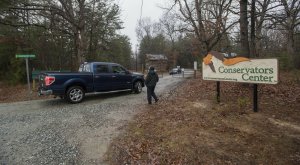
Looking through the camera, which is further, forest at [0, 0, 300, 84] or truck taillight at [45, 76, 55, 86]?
forest at [0, 0, 300, 84]

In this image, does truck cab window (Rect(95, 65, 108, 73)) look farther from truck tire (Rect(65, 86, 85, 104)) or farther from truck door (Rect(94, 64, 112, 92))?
truck tire (Rect(65, 86, 85, 104))

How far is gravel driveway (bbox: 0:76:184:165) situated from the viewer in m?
4.21

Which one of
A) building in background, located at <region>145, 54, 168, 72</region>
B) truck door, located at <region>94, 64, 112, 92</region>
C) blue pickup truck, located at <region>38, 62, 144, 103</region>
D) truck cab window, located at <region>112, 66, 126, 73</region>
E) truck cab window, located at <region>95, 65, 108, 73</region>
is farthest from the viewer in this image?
building in background, located at <region>145, 54, 168, 72</region>

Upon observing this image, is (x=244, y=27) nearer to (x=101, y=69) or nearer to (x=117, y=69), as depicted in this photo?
Result: (x=117, y=69)

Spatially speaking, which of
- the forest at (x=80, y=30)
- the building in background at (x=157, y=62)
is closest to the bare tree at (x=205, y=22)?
the forest at (x=80, y=30)

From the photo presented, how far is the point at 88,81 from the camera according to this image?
9.85m

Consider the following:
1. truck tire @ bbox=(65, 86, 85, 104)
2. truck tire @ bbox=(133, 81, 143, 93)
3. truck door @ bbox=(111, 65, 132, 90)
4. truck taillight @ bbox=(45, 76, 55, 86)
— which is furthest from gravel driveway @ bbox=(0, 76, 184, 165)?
truck tire @ bbox=(133, 81, 143, 93)

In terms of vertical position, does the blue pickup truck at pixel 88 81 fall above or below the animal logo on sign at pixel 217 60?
below

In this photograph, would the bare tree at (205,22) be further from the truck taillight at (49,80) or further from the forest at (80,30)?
the truck taillight at (49,80)

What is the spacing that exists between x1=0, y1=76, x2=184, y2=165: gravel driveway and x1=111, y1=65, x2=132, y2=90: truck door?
2.41 meters

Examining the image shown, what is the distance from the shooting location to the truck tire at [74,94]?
9.23 metres

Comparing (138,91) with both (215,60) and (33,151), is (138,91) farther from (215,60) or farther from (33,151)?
(33,151)

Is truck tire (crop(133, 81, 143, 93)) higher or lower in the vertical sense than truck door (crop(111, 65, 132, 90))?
lower

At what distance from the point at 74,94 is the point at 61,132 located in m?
4.06
